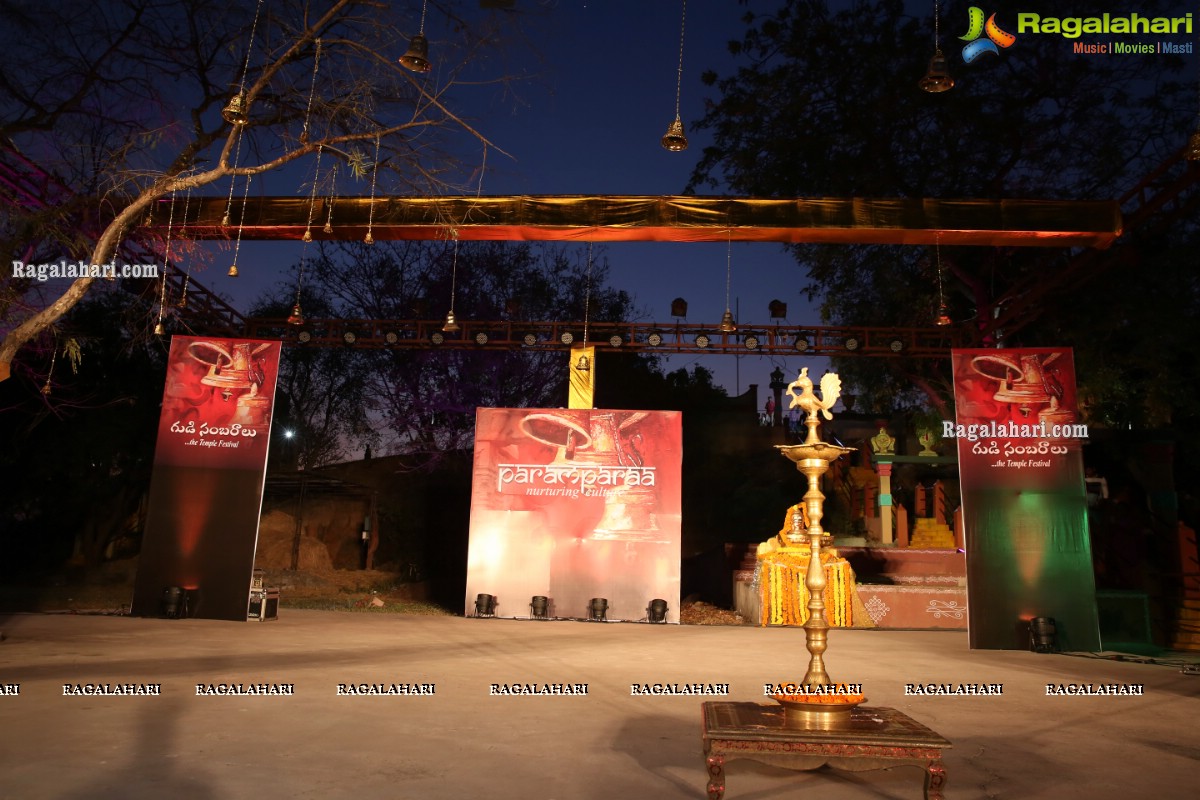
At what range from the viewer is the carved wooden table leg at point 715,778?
303 centimetres

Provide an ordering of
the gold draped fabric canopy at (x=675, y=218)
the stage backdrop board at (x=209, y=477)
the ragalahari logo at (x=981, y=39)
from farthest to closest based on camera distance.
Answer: the ragalahari logo at (x=981, y=39) < the stage backdrop board at (x=209, y=477) < the gold draped fabric canopy at (x=675, y=218)

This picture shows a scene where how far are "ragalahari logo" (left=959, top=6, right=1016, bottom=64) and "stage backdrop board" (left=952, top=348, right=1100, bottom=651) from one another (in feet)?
14.9

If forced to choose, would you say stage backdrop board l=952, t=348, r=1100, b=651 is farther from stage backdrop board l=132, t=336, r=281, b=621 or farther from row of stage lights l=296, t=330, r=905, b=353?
stage backdrop board l=132, t=336, r=281, b=621

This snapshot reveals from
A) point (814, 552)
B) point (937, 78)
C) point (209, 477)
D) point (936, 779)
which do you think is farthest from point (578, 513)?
point (936, 779)

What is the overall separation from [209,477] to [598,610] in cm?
574

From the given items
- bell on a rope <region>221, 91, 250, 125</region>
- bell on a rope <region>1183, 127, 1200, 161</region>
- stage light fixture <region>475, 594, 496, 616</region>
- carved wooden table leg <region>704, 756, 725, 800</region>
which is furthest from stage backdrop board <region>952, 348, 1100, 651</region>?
bell on a rope <region>221, 91, 250, 125</region>

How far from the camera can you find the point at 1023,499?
31.8 ft

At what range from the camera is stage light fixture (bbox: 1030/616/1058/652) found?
916 cm

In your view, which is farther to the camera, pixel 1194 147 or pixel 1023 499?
pixel 1023 499

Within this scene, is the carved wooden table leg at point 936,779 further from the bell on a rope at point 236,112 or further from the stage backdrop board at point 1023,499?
the stage backdrop board at point 1023,499

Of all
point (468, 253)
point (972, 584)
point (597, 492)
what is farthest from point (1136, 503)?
point (468, 253)

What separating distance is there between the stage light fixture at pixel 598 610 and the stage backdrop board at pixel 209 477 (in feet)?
15.6

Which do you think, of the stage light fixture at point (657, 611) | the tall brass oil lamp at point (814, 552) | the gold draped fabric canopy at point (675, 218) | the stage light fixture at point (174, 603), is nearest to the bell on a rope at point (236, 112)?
the gold draped fabric canopy at point (675, 218)

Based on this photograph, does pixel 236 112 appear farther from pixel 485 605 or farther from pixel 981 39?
pixel 981 39
